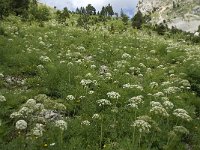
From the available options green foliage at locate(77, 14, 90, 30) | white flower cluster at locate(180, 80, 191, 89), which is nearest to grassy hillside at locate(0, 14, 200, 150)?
white flower cluster at locate(180, 80, 191, 89)

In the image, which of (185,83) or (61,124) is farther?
(185,83)

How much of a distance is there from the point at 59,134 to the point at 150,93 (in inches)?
186

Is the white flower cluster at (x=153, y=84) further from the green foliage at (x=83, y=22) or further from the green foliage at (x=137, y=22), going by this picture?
the green foliage at (x=137, y=22)

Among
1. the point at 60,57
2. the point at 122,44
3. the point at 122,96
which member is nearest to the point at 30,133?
the point at 122,96

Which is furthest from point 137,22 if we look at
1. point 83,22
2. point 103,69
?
point 103,69

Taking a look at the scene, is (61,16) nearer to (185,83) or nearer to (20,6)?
(20,6)

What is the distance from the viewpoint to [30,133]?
374 inches

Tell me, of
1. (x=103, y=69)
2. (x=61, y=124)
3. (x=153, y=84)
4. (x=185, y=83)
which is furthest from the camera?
(x=103, y=69)

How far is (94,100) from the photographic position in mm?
12266

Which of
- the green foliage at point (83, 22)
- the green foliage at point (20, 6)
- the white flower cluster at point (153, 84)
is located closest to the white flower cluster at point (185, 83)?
the white flower cluster at point (153, 84)

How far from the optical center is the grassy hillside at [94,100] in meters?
9.62

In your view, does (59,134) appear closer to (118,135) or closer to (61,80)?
(118,135)

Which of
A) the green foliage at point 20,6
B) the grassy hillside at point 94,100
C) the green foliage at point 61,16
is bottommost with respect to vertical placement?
the grassy hillside at point 94,100

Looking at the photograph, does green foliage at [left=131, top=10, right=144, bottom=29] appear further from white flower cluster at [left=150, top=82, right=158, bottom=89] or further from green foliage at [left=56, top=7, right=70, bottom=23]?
white flower cluster at [left=150, top=82, right=158, bottom=89]
